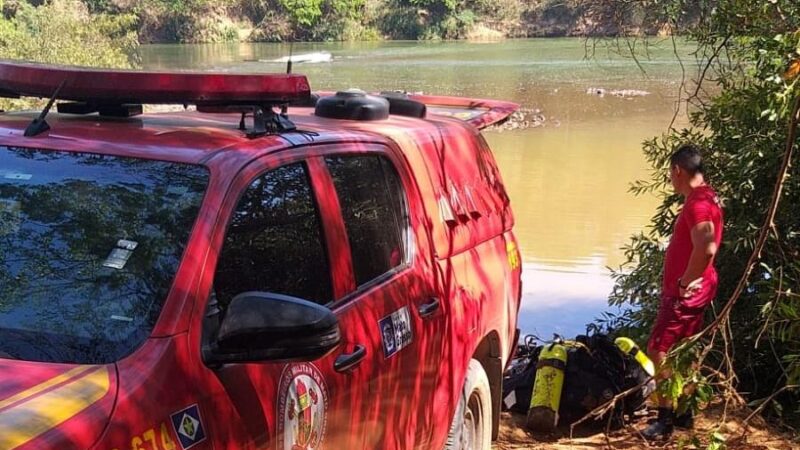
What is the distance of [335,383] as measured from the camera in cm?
265

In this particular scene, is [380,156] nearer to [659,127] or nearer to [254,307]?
[254,307]

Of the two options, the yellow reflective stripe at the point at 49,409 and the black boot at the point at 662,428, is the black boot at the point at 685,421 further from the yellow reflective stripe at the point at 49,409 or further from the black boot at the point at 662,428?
the yellow reflective stripe at the point at 49,409

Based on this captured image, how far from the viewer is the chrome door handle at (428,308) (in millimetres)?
3318

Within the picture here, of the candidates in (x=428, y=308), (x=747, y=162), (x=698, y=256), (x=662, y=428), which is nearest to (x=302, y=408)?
(x=428, y=308)

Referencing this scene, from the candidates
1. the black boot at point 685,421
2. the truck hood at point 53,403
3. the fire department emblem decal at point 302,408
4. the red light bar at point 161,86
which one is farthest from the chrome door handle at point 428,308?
the black boot at point 685,421

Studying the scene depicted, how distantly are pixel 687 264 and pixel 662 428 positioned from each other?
0.99 metres

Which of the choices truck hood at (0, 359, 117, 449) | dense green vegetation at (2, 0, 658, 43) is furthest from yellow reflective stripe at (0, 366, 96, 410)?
dense green vegetation at (2, 0, 658, 43)

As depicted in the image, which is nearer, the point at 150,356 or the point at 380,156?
the point at 150,356

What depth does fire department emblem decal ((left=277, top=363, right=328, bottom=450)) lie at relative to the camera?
2375mm

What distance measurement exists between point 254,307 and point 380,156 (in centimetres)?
140

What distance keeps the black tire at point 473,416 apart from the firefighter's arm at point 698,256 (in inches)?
56.3

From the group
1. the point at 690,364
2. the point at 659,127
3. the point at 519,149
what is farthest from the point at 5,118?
the point at 659,127

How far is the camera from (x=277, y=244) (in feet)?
8.56

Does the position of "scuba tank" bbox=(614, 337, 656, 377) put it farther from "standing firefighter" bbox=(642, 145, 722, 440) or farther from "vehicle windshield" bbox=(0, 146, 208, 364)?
"vehicle windshield" bbox=(0, 146, 208, 364)
